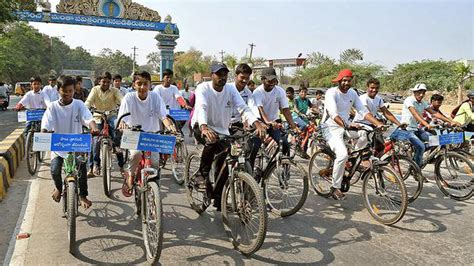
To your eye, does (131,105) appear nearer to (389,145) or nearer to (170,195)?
(170,195)

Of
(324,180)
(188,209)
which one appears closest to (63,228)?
(188,209)

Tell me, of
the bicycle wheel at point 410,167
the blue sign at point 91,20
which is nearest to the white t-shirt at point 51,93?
the bicycle wheel at point 410,167

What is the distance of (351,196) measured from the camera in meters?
5.69

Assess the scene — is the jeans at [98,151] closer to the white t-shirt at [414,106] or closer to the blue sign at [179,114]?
the blue sign at [179,114]

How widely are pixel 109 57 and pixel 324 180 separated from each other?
97.0 metres

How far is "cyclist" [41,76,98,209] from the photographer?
417 centimetres

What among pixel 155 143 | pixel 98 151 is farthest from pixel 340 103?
pixel 98 151

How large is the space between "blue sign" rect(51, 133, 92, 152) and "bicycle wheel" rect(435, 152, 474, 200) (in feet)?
16.3

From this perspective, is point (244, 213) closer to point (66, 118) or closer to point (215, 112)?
point (215, 112)

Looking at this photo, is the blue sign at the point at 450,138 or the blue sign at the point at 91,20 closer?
the blue sign at the point at 450,138

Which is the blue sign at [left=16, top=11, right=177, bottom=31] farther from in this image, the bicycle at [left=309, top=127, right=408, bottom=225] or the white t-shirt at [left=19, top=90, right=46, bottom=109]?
the bicycle at [left=309, top=127, right=408, bottom=225]

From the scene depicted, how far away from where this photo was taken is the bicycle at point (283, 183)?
452cm

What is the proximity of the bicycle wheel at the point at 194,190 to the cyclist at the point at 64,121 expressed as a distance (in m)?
1.22

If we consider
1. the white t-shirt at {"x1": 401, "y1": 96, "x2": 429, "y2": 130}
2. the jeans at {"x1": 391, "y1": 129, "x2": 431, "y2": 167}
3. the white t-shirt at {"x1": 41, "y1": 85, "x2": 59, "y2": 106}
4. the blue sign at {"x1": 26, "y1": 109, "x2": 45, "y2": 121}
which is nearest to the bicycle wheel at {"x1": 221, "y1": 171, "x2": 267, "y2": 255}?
the jeans at {"x1": 391, "y1": 129, "x2": 431, "y2": 167}
